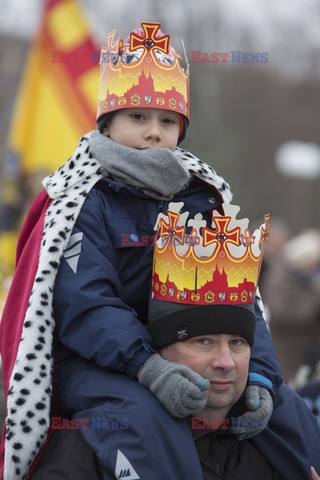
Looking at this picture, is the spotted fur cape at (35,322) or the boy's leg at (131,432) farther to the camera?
the spotted fur cape at (35,322)

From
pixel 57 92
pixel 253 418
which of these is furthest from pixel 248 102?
pixel 253 418

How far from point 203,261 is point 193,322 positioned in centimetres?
22

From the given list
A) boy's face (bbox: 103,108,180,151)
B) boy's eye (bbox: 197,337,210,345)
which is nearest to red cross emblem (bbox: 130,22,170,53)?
boy's face (bbox: 103,108,180,151)

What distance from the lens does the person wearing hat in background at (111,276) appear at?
2.92 m

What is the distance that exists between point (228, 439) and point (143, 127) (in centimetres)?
123

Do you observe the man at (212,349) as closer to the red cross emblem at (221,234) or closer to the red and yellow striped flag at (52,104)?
the red cross emblem at (221,234)

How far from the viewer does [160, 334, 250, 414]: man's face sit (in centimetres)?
299

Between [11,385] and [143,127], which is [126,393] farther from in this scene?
[143,127]

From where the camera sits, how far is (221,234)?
307 centimetres

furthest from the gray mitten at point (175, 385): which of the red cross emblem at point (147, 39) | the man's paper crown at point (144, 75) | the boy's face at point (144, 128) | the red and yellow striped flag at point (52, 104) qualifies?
the red and yellow striped flag at point (52, 104)

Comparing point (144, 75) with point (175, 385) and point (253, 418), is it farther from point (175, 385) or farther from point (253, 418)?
point (253, 418)

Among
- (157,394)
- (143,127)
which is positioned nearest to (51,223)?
(143,127)

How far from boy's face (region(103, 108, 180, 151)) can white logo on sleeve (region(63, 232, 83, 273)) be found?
17.3 inches

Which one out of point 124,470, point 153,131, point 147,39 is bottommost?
point 124,470
